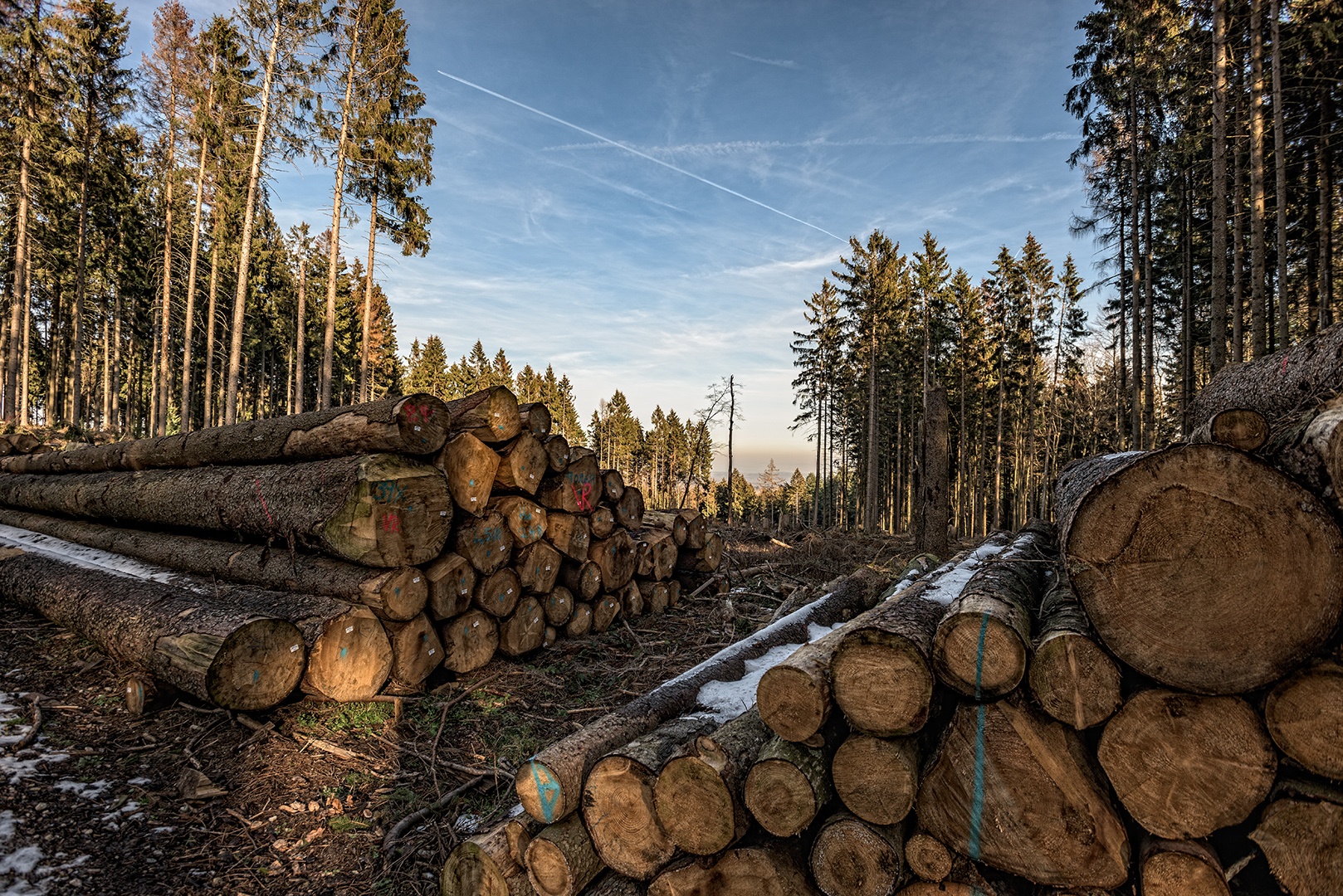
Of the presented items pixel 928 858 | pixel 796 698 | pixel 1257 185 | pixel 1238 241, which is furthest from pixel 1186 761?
pixel 1238 241

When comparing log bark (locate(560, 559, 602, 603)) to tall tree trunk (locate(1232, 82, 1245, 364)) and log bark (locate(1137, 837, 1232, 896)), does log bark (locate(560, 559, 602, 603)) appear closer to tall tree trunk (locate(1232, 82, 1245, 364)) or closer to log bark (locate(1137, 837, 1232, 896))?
log bark (locate(1137, 837, 1232, 896))

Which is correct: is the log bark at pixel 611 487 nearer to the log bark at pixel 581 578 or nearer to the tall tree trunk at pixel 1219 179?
the log bark at pixel 581 578

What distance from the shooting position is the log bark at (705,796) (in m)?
2.30

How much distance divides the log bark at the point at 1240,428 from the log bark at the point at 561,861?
3.14 meters

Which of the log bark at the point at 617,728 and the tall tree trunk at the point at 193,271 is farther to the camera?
the tall tree trunk at the point at 193,271

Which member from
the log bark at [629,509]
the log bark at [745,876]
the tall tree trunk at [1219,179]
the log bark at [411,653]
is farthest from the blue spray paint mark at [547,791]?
the tall tree trunk at [1219,179]

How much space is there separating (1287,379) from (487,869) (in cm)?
569

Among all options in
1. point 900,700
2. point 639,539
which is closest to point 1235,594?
point 900,700

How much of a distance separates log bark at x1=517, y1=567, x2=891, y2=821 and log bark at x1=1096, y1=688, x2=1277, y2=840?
2137 millimetres

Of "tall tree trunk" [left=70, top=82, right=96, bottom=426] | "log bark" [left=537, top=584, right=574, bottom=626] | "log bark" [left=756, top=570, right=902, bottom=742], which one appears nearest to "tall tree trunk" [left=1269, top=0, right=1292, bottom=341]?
"log bark" [left=537, top=584, right=574, bottom=626]

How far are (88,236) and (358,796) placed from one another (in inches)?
1323

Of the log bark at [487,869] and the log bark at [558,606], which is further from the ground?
the log bark at [558,606]

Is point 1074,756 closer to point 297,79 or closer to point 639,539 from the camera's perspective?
point 639,539

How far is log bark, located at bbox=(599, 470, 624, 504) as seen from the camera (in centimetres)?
686
